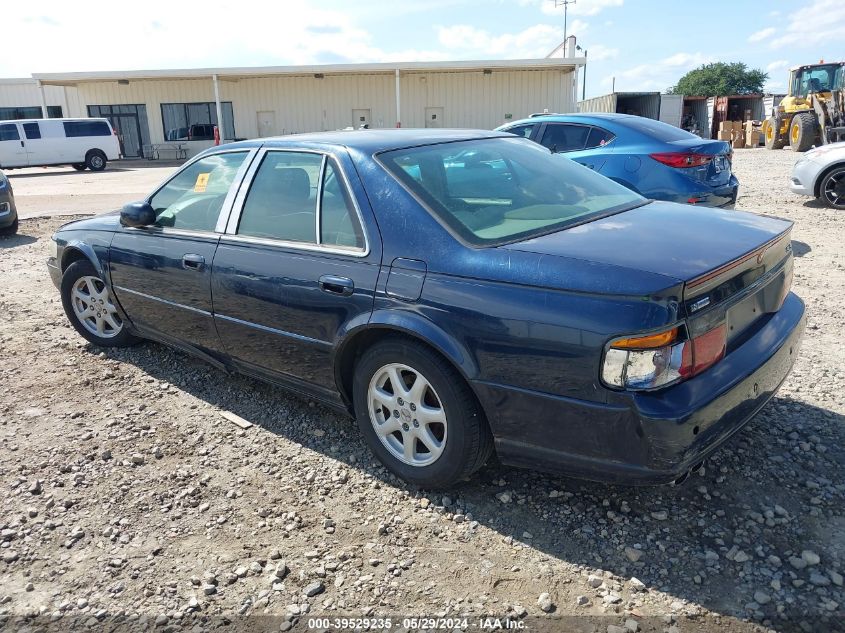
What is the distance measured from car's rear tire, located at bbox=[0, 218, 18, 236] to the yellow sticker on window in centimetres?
819

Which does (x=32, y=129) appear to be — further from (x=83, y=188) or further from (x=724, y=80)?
(x=724, y=80)

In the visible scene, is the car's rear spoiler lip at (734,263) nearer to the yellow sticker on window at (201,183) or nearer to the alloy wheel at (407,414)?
the alloy wheel at (407,414)

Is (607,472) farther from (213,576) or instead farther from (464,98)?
(464,98)

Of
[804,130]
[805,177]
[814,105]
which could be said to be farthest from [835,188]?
[814,105]

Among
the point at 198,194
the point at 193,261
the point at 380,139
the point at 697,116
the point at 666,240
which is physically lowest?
the point at 193,261

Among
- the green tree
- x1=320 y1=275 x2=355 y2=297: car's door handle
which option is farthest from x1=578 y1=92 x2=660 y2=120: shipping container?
the green tree

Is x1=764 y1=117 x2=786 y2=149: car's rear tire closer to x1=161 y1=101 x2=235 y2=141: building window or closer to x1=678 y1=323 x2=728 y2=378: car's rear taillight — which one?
x1=161 y1=101 x2=235 y2=141: building window

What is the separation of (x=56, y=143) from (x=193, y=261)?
25.9m

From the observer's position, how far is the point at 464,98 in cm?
2977

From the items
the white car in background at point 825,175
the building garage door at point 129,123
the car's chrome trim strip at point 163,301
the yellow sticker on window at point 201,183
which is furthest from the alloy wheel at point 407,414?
the building garage door at point 129,123

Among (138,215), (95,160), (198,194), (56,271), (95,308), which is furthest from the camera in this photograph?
(95,160)

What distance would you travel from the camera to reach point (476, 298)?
8.43ft

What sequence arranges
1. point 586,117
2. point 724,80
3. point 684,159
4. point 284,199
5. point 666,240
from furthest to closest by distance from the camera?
point 724,80
point 586,117
point 684,159
point 284,199
point 666,240

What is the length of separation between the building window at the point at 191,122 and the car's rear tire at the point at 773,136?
945 inches
